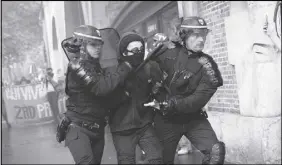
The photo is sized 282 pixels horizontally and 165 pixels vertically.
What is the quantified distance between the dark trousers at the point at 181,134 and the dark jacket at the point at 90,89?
1.74 ft

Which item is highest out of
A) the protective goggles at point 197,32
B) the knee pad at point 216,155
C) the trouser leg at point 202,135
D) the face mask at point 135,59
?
the protective goggles at point 197,32

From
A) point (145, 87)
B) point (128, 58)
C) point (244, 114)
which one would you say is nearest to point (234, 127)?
point (244, 114)

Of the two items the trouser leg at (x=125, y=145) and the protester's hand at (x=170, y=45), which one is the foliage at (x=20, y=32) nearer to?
the trouser leg at (x=125, y=145)

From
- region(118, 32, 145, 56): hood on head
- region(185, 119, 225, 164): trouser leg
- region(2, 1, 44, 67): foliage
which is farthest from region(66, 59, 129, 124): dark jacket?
region(185, 119, 225, 164): trouser leg

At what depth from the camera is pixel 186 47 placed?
2809 millimetres

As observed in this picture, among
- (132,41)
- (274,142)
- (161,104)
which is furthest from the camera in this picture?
(274,142)

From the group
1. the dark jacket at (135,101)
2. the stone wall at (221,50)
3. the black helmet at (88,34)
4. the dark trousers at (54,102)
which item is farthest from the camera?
the stone wall at (221,50)

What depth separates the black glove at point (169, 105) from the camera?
279cm

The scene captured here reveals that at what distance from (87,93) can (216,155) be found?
102 cm

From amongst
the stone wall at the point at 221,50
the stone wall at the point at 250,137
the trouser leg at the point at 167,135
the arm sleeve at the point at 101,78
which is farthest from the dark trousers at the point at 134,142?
the stone wall at the point at 221,50

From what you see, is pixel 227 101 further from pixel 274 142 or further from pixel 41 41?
pixel 41 41

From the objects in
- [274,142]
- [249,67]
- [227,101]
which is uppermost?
[249,67]

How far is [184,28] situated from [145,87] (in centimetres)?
52

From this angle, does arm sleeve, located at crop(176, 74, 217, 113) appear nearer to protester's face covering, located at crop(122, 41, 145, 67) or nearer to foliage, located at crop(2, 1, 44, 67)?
protester's face covering, located at crop(122, 41, 145, 67)
